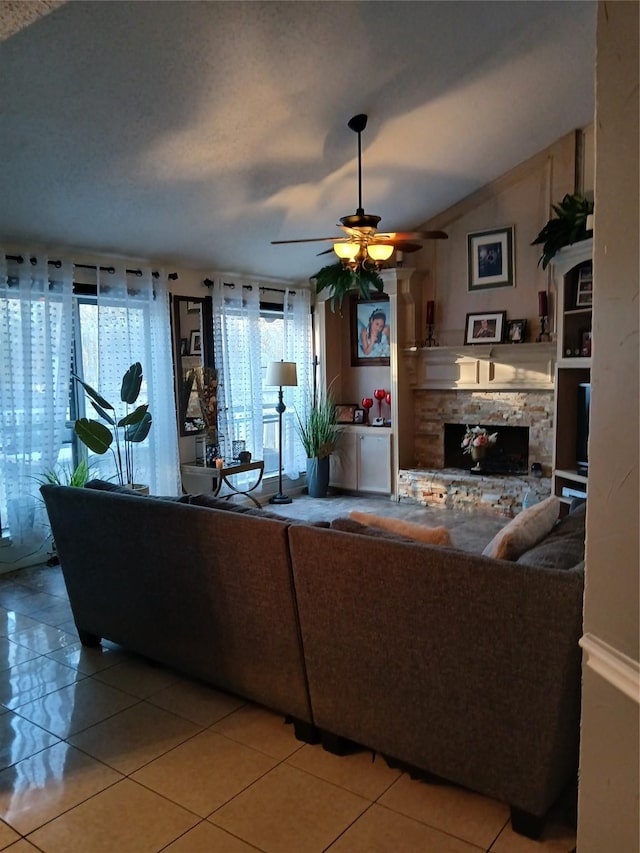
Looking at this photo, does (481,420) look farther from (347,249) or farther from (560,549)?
(560,549)

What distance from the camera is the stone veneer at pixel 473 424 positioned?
591 cm

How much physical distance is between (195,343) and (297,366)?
Result: 4.42ft

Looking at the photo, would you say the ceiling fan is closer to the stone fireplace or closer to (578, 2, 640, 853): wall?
the stone fireplace

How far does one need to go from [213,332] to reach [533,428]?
326cm

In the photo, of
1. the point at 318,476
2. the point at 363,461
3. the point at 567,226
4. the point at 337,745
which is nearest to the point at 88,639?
the point at 337,745

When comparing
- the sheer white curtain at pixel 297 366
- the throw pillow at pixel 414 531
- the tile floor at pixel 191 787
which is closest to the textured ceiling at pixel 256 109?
the sheer white curtain at pixel 297 366

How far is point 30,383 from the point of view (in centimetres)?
453

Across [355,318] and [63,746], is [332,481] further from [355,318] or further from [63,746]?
[63,746]

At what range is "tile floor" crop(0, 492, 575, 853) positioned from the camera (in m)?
1.93

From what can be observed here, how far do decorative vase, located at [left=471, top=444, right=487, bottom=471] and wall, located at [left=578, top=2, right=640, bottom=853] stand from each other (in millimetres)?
5082

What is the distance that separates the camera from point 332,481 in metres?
7.15

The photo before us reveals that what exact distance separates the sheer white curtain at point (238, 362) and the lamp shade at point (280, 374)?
10.3 inches

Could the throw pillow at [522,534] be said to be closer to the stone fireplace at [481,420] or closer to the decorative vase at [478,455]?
the stone fireplace at [481,420]

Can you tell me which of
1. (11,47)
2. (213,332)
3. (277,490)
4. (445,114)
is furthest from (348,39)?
(277,490)
